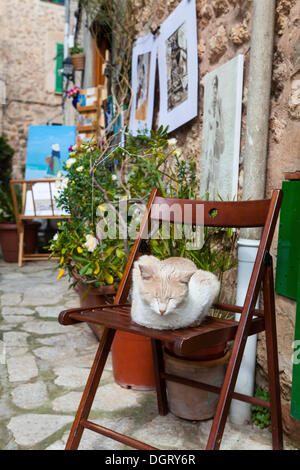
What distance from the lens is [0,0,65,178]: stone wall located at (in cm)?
1010

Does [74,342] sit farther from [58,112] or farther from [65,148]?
[58,112]

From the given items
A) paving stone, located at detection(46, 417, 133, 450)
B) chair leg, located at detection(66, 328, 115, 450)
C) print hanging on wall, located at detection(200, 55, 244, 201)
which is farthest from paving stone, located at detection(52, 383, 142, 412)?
print hanging on wall, located at detection(200, 55, 244, 201)

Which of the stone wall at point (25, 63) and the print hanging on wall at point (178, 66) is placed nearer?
the print hanging on wall at point (178, 66)

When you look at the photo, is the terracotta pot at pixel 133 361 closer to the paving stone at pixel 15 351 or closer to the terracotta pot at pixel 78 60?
the paving stone at pixel 15 351

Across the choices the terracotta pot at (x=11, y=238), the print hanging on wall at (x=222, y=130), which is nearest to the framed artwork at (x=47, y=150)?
the terracotta pot at (x=11, y=238)

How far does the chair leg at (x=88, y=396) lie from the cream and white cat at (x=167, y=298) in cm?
23

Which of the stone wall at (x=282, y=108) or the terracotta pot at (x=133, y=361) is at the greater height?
the stone wall at (x=282, y=108)

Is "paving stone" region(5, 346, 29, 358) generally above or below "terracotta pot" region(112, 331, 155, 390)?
below

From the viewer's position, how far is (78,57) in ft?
21.6

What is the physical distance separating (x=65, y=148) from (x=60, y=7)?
671 centimetres

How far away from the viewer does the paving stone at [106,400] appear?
187 centimetres

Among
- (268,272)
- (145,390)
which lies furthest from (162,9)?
(145,390)

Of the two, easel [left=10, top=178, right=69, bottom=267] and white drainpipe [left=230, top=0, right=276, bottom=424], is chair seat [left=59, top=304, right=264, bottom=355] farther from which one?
easel [left=10, top=178, right=69, bottom=267]

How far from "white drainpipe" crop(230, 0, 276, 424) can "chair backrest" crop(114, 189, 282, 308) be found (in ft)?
0.91
